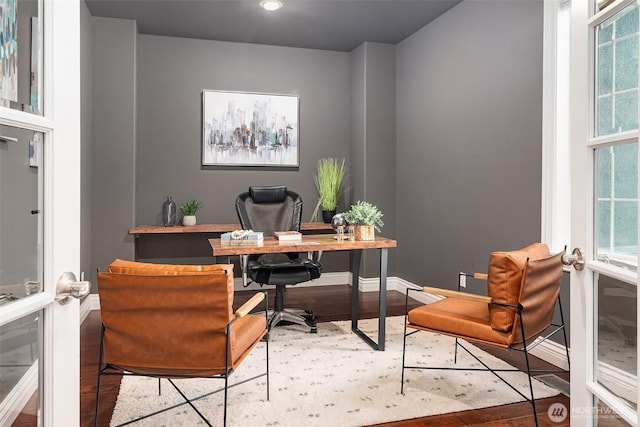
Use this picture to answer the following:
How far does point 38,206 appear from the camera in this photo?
3.15ft

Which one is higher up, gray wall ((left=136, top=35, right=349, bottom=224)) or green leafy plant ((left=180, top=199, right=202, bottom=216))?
gray wall ((left=136, top=35, right=349, bottom=224))

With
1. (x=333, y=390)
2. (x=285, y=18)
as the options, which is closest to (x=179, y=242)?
(x=285, y=18)

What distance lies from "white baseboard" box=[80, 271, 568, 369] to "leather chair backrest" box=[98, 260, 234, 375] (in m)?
2.21

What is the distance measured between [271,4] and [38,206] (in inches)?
141

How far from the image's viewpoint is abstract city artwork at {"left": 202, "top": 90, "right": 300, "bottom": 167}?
4.98 metres

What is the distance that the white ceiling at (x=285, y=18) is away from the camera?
4.05 metres

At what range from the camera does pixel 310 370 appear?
283 centimetres

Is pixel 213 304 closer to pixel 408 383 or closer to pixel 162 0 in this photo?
pixel 408 383

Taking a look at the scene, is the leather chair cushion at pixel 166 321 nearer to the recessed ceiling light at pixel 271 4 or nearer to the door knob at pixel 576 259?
the door knob at pixel 576 259

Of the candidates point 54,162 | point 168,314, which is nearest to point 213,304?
point 168,314

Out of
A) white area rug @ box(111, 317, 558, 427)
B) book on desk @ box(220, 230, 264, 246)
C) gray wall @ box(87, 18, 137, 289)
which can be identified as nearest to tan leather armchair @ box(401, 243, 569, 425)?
white area rug @ box(111, 317, 558, 427)

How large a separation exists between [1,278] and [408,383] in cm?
227

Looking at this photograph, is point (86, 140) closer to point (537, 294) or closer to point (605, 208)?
point (537, 294)

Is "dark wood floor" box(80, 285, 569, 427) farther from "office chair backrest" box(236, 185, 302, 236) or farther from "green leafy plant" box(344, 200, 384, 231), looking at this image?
"green leafy plant" box(344, 200, 384, 231)
